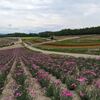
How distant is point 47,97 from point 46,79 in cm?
248

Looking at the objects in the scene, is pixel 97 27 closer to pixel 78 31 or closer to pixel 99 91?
A: pixel 78 31

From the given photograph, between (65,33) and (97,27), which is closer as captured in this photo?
(97,27)

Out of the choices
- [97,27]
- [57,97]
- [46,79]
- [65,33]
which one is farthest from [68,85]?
Answer: [65,33]

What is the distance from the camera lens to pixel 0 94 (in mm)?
15203

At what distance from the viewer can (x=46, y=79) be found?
53.7ft

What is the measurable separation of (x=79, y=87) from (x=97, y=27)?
152992 millimetres

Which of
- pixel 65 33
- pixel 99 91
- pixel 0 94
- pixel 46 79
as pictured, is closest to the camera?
pixel 99 91

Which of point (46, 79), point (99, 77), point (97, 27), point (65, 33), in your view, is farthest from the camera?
point (65, 33)

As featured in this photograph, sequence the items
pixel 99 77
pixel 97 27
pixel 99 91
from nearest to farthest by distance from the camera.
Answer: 1. pixel 99 91
2. pixel 99 77
3. pixel 97 27

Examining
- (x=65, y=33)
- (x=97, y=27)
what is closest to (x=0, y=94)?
(x=97, y=27)

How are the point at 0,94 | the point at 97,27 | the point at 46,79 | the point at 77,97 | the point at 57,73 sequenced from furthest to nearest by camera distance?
the point at 97,27
the point at 57,73
the point at 46,79
the point at 0,94
the point at 77,97

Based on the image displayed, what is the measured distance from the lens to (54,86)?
14.1 meters

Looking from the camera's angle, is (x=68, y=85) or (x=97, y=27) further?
(x=97, y=27)

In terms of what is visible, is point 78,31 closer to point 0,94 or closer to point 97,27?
point 97,27
